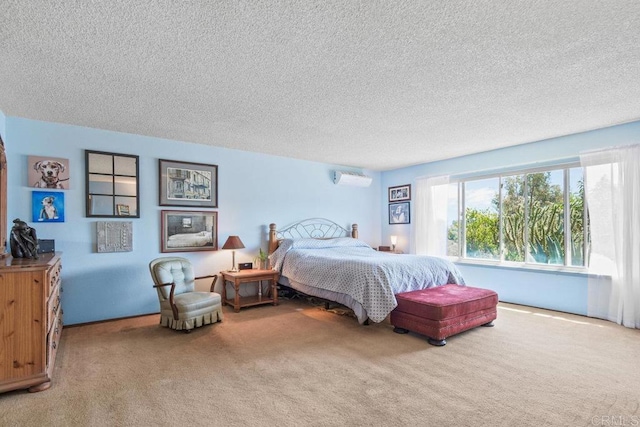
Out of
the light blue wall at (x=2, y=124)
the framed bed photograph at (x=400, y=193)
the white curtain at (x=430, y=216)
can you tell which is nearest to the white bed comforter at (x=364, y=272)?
the white curtain at (x=430, y=216)

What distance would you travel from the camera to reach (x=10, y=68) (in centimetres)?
264

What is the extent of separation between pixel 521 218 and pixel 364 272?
3.13 metres

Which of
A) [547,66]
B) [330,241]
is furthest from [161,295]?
[547,66]

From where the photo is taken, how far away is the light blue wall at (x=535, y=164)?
434 centimetres

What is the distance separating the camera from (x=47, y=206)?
3.97 metres

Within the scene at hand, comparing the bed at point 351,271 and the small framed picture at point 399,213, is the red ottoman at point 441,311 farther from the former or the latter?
the small framed picture at point 399,213

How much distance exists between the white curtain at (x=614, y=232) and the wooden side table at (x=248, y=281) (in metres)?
4.44

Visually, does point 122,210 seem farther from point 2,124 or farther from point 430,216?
point 430,216

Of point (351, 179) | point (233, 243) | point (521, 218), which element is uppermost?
point (351, 179)

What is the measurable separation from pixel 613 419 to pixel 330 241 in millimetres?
4298

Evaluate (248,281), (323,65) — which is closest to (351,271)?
(248,281)

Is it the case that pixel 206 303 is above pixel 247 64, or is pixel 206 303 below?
below

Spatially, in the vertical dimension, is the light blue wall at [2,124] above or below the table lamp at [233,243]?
above

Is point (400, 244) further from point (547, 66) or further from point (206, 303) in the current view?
point (547, 66)
